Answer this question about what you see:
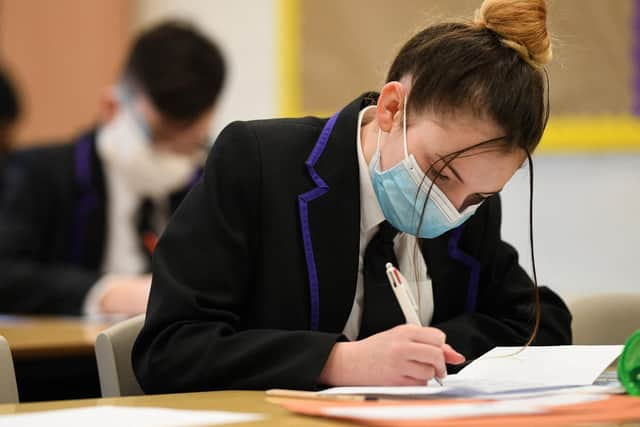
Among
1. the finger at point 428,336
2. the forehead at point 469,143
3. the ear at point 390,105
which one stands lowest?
the finger at point 428,336

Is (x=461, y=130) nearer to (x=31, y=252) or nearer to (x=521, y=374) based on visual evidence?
(x=521, y=374)

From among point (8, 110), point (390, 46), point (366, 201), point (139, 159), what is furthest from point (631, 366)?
point (8, 110)

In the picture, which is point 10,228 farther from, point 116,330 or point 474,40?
point 474,40

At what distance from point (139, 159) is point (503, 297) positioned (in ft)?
5.52

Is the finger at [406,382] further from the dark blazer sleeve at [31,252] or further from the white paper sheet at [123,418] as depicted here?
the dark blazer sleeve at [31,252]

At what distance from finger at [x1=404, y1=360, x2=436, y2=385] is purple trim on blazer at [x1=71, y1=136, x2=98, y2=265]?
205 centimetres

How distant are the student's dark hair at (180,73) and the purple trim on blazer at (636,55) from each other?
1.20 meters

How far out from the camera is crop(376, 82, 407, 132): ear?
4.76ft

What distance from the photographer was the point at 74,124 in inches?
186

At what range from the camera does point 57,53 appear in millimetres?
4699

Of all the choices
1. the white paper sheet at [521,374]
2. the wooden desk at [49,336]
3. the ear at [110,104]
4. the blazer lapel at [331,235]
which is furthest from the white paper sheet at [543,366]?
the ear at [110,104]

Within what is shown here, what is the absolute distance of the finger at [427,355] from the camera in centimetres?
124

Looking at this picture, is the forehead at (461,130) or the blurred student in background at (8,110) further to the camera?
the blurred student in background at (8,110)

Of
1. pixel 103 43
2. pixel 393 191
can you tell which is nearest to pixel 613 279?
pixel 393 191
